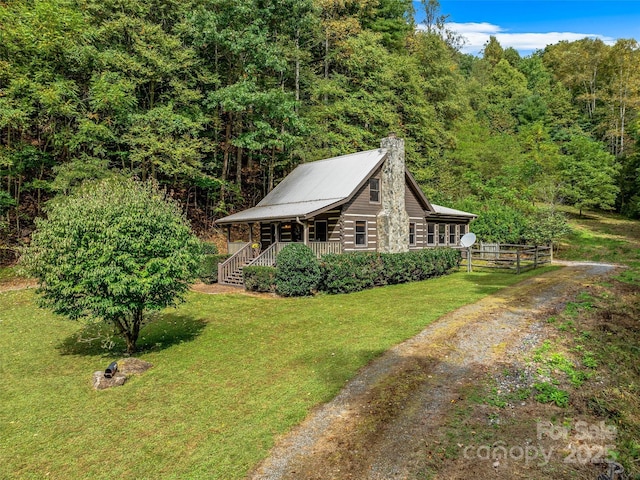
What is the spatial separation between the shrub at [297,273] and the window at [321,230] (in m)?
4.91

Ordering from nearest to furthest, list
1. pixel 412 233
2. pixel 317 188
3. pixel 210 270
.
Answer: pixel 210 270 → pixel 317 188 → pixel 412 233

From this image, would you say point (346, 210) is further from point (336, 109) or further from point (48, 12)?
point (48, 12)

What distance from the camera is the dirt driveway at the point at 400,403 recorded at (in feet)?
16.9

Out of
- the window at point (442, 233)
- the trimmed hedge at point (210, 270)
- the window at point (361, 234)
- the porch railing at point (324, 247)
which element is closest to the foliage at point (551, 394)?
the porch railing at point (324, 247)

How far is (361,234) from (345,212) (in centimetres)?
183

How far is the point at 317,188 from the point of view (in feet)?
76.2

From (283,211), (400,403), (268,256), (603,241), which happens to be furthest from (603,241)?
(400,403)

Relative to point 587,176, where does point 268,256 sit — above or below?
below

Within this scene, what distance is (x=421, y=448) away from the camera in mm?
5402

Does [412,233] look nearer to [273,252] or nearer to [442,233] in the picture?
[442,233]

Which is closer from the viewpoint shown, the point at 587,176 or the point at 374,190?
the point at 374,190

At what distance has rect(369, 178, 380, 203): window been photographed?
73.0 ft

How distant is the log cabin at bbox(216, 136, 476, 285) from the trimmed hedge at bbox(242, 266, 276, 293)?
1273 millimetres

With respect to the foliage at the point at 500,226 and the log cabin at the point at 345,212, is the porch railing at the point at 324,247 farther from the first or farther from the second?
the foliage at the point at 500,226
